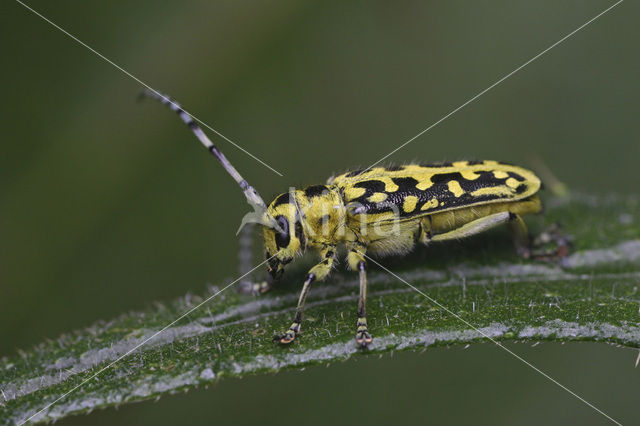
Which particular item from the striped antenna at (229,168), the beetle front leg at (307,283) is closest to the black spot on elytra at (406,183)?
the beetle front leg at (307,283)

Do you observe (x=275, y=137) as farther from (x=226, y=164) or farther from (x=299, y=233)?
(x=299, y=233)

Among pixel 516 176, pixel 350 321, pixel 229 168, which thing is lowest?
pixel 350 321

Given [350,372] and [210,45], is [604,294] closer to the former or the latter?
[350,372]

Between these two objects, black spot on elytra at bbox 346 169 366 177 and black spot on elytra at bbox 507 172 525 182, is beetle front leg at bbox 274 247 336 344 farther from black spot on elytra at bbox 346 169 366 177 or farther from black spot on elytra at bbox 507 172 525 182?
black spot on elytra at bbox 507 172 525 182

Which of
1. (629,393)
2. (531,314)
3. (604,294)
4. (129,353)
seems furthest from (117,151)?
(629,393)

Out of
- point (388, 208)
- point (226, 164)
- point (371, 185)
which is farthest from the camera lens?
point (371, 185)

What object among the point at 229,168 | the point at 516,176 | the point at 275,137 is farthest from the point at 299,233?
the point at 275,137
